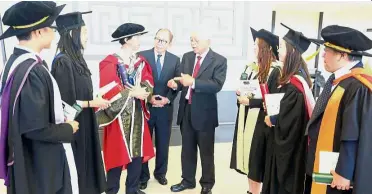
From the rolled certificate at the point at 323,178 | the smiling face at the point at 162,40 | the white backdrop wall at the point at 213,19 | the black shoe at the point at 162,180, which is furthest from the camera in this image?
the white backdrop wall at the point at 213,19

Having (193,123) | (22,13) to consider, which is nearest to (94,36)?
(193,123)

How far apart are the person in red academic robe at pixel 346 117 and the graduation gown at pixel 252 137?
2.14 feet

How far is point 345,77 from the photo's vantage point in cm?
175

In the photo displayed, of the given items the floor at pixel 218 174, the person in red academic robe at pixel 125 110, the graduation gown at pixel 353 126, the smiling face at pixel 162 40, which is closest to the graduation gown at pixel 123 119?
the person in red academic robe at pixel 125 110

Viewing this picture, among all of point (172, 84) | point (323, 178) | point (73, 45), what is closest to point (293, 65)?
point (323, 178)

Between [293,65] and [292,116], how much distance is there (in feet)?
1.19

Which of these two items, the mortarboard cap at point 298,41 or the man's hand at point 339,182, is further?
the mortarboard cap at point 298,41

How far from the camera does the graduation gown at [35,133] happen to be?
1.61 meters

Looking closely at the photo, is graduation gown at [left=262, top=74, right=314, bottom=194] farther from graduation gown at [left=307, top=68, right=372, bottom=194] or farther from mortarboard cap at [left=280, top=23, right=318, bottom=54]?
graduation gown at [left=307, top=68, right=372, bottom=194]

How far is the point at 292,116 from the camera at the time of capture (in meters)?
2.16

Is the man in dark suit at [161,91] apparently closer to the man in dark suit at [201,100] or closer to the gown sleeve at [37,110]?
the man in dark suit at [201,100]

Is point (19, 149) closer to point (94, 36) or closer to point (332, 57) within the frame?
point (332, 57)

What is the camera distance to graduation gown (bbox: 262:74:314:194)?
2158 millimetres

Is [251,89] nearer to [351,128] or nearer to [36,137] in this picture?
[351,128]
